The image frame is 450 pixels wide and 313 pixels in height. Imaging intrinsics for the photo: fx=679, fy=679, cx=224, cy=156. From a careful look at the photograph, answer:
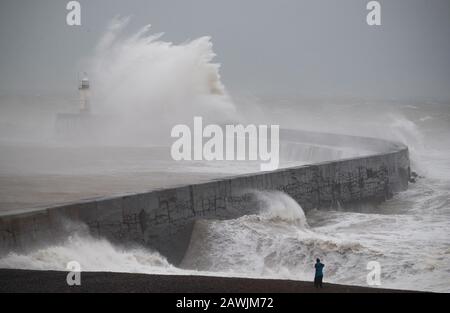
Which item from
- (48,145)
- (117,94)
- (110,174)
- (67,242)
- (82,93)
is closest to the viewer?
(67,242)

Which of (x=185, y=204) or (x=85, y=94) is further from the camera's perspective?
(x=85, y=94)

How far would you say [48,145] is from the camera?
938 inches

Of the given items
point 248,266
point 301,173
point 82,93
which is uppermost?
point 82,93

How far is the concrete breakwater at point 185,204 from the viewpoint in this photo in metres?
7.23

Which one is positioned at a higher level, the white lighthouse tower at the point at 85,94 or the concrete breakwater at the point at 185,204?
the white lighthouse tower at the point at 85,94

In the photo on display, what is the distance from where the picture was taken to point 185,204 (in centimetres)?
919

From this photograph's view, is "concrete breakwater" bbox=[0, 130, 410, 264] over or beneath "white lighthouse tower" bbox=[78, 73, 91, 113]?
beneath

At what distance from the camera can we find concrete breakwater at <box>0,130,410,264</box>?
7.23m

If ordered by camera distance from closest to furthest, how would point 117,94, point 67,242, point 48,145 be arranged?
point 67,242 → point 48,145 → point 117,94

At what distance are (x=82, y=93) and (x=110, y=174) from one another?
39.8 ft

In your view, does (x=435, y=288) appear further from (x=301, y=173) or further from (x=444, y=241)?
(x=301, y=173)

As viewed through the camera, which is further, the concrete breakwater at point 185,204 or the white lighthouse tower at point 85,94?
the white lighthouse tower at point 85,94
